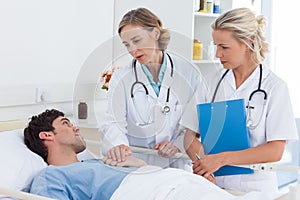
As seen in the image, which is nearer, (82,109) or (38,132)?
(82,109)

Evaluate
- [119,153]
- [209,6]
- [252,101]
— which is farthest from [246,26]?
[209,6]

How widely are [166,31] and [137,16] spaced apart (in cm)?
10

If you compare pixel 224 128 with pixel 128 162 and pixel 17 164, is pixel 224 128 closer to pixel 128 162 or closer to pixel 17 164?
pixel 128 162

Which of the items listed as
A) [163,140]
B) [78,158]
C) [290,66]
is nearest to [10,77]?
[78,158]

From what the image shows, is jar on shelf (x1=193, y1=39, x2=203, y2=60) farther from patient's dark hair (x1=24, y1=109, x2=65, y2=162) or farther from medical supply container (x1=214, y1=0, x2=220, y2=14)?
patient's dark hair (x1=24, y1=109, x2=65, y2=162)

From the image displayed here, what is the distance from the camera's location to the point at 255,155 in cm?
183

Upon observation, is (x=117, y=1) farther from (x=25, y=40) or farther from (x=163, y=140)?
(x=163, y=140)

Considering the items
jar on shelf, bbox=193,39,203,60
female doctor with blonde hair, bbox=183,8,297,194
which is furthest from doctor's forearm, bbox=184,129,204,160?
jar on shelf, bbox=193,39,203,60

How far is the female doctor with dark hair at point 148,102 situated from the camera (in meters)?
1.71

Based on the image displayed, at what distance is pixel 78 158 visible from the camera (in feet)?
7.06

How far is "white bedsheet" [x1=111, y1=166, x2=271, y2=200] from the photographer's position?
5.31ft

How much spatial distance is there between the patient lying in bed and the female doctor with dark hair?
2.9 inches

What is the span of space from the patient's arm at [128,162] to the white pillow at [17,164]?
261mm

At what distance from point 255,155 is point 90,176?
1.88ft
